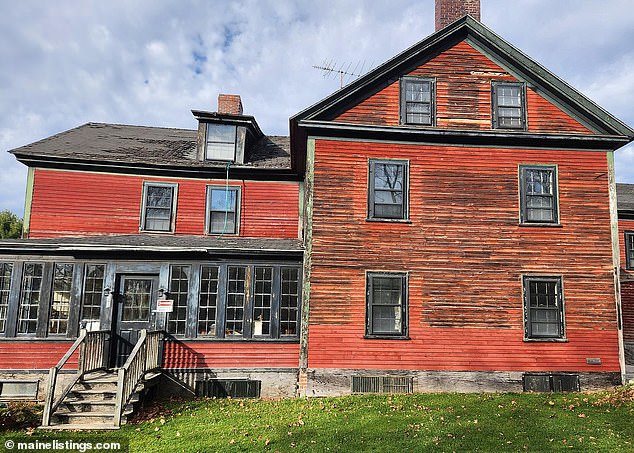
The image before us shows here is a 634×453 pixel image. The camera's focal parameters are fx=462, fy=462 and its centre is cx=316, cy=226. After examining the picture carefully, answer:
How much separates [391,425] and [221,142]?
10.8 meters

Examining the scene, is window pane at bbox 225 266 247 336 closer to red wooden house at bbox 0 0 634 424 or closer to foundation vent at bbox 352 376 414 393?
red wooden house at bbox 0 0 634 424

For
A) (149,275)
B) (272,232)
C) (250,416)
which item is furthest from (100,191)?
(250,416)

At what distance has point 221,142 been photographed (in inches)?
632

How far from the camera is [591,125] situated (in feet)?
45.4

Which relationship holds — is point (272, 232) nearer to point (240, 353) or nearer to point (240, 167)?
point (240, 167)

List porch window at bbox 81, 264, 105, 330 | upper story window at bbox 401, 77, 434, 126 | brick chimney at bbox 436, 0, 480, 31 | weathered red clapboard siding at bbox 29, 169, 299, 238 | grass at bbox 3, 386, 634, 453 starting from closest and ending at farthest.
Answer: grass at bbox 3, 386, 634, 453 < porch window at bbox 81, 264, 105, 330 < upper story window at bbox 401, 77, 434, 126 < weathered red clapboard siding at bbox 29, 169, 299, 238 < brick chimney at bbox 436, 0, 480, 31

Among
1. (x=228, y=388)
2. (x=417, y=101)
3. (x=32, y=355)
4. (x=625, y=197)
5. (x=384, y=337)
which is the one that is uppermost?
(x=417, y=101)

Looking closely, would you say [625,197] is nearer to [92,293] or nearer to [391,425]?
[391,425]

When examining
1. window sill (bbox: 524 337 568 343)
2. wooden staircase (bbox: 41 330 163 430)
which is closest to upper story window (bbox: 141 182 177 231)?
wooden staircase (bbox: 41 330 163 430)

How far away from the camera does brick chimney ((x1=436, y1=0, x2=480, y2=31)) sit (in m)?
15.4

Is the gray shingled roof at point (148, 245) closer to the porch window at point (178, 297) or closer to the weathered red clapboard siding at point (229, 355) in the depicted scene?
the porch window at point (178, 297)

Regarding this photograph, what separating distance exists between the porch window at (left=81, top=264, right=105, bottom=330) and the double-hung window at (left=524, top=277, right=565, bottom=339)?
39.2 feet

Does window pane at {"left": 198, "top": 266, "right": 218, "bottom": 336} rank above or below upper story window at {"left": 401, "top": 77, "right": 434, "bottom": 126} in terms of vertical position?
below

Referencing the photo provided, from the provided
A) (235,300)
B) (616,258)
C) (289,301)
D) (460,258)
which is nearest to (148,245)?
(235,300)
